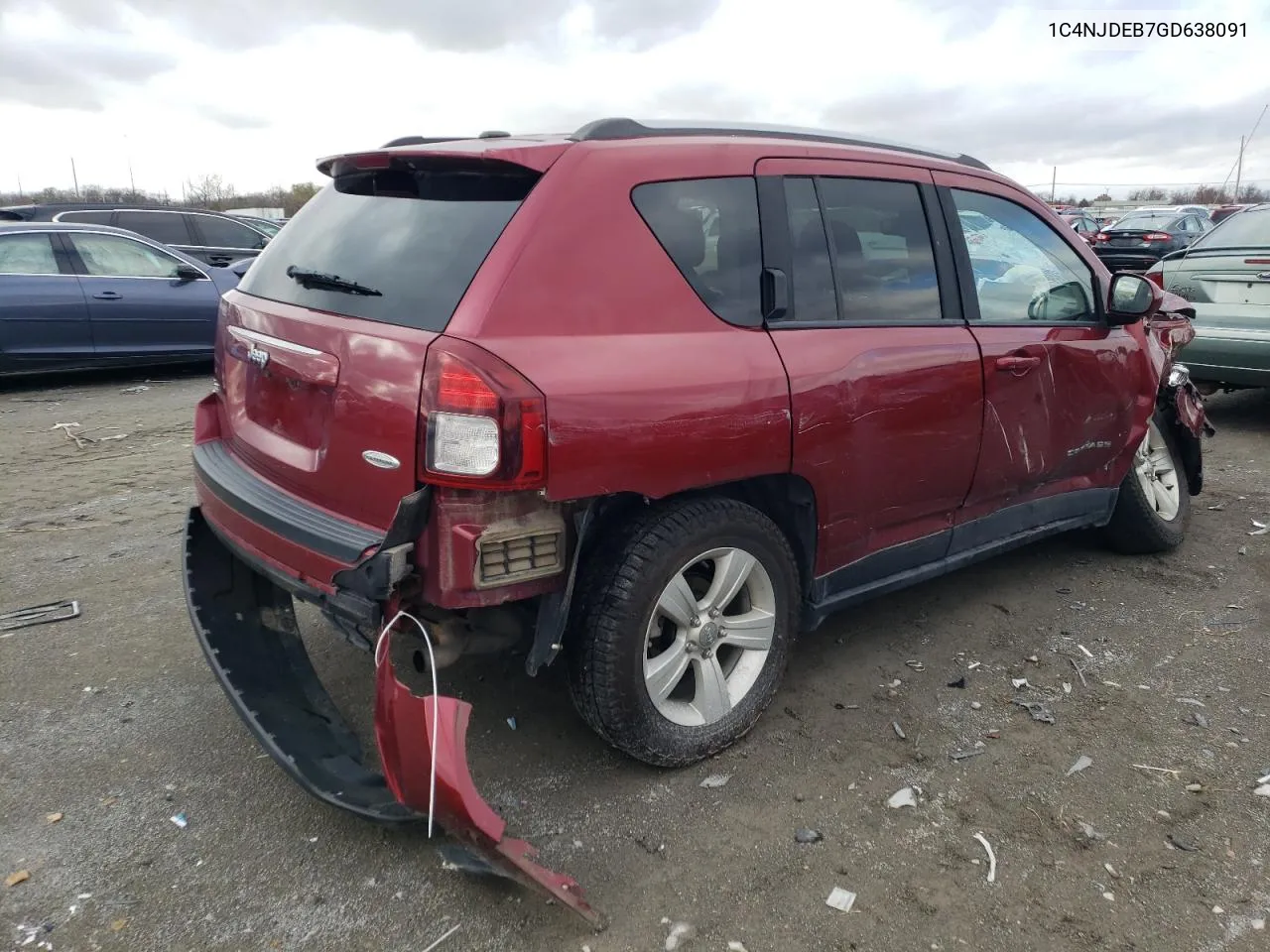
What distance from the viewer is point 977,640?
12.5 feet

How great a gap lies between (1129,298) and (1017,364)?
798mm

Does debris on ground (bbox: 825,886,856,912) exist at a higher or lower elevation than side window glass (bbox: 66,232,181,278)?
lower

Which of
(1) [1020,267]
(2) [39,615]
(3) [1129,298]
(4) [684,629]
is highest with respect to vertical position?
(1) [1020,267]

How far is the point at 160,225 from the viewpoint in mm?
12844

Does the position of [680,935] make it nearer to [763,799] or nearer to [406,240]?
[763,799]

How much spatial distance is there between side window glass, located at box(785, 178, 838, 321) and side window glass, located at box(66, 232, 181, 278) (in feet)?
27.3

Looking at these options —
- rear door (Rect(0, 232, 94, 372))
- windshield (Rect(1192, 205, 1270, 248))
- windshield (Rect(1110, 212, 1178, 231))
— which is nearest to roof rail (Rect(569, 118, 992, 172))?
windshield (Rect(1192, 205, 1270, 248))

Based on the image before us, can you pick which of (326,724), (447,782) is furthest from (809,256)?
(326,724)

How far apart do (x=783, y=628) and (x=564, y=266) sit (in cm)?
138

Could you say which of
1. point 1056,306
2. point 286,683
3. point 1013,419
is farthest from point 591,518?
point 1056,306

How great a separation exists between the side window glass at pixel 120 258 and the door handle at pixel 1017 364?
342 inches

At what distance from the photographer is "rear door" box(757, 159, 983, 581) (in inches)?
116

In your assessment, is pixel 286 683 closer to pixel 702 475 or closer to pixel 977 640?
pixel 702 475

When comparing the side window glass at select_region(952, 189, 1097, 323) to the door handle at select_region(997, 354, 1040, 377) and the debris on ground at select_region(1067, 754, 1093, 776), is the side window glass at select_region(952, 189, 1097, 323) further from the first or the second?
the debris on ground at select_region(1067, 754, 1093, 776)
